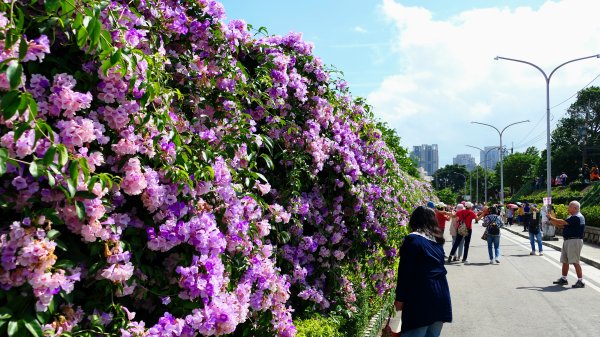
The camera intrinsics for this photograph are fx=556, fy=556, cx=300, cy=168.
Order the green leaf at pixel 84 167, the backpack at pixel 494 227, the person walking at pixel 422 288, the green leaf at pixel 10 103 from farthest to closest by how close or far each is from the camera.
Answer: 1. the backpack at pixel 494 227
2. the person walking at pixel 422 288
3. the green leaf at pixel 84 167
4. the green leaf at pixel 10 103

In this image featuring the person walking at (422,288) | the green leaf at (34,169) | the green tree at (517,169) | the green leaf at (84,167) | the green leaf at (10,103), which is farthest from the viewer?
the green tree at (517,169)

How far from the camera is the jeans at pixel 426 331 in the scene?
15.1ft

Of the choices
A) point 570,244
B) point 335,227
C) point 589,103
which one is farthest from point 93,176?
point 589,103

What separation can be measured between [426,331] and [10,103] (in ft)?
12.6

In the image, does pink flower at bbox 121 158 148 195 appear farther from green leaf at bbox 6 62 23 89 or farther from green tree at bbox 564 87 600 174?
green tree at bbox 564 87 600 174

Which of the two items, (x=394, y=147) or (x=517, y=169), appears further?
(x=517, y=169)

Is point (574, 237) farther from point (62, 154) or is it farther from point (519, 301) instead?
point (62, 154)

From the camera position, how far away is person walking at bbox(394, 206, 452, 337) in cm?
457

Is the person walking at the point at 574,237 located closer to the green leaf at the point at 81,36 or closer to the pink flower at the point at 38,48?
the green leaf at the point at 81,36

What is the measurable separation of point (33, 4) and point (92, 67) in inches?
12.9

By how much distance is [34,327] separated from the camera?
188 cm

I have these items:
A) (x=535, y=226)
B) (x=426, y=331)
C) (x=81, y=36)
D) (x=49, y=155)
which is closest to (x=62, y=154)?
(x=49, y=155)

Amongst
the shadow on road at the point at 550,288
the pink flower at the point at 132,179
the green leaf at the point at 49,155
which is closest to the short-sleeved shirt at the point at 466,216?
the shadow on road at the point at 550,288

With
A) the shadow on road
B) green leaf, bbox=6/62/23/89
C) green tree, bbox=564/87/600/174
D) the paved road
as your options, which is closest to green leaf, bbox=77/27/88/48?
green leaf, bbox=6/62/23/89
